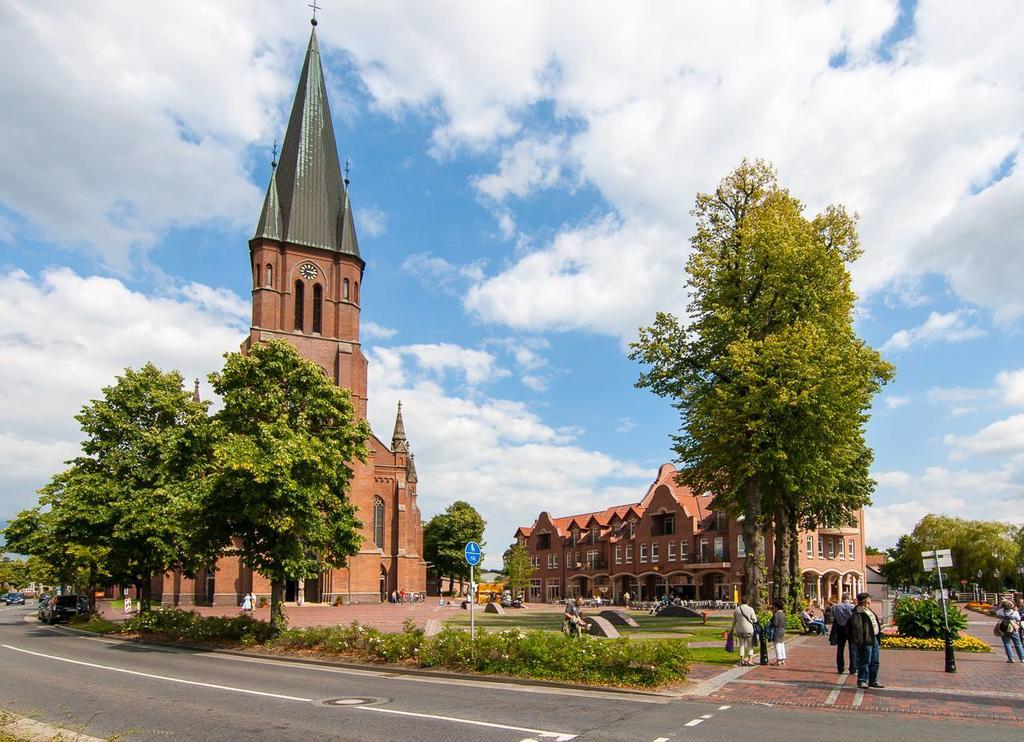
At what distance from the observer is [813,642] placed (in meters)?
25.8

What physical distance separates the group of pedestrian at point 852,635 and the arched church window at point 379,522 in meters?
45.5

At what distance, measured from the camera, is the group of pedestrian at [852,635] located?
48.4 ft

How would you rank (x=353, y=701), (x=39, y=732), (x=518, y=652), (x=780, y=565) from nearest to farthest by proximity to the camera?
(x=39, y=732), (x=353, y=701), (x=518, y=652), (x=780, y=565)

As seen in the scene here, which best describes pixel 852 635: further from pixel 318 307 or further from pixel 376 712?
pixel 318 307

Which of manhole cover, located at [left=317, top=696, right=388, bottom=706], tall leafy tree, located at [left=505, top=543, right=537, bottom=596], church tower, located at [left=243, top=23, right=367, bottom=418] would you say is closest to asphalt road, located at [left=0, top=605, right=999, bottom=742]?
manhole cover, located at [left=317, top=696, right=388, bottom=706]

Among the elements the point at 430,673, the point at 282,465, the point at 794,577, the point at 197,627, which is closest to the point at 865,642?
the point at 430,673

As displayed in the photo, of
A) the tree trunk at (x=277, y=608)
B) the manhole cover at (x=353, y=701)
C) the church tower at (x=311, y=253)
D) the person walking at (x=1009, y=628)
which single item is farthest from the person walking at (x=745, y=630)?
the church tower at (x=311, y=253)

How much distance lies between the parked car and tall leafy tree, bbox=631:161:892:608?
111 ft

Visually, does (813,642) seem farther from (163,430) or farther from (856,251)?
(163,430)

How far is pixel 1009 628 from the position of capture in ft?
61.7

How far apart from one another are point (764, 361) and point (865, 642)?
1324 cm

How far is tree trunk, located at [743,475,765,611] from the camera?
26.7m

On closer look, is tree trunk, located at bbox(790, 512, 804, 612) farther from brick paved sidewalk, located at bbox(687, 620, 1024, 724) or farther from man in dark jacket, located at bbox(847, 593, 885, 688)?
man in dark jacket, located at bbox(847, 593, 885, 688)

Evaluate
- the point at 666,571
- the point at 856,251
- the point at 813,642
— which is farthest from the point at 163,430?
the point at 666,571
